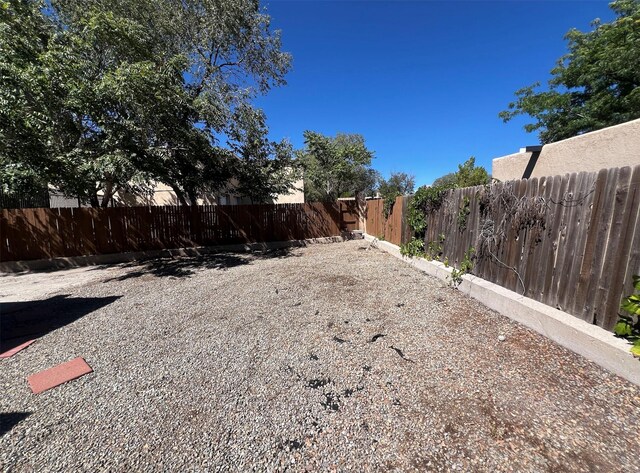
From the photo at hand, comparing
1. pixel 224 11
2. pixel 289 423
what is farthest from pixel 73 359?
pixel 224 11

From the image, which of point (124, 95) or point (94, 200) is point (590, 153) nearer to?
point (124, 95)

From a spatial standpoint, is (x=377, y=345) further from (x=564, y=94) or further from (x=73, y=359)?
(x=564, y=94)

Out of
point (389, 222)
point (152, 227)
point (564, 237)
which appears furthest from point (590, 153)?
point (152, 227)

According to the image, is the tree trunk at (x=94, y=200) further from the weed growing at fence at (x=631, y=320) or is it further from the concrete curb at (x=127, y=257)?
the weed growing at fence at (x=631, y=320)

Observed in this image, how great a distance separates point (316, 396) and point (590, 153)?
5380mm

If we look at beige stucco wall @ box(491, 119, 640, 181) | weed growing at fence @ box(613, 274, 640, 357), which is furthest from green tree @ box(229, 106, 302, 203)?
weed growing at fence @ box(613, 274, 640, 357)

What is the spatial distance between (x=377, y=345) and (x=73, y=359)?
3.39 m

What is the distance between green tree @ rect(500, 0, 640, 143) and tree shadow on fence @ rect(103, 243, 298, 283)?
1245cm

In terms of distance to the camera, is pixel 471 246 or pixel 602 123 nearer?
pixel 471 246

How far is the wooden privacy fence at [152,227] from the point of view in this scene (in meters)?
7.52

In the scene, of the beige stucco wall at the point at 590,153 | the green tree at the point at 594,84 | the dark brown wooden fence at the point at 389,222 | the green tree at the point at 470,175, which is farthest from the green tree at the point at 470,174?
the beige stucco wall at the point at 590,153

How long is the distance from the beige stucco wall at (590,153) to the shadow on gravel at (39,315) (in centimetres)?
820

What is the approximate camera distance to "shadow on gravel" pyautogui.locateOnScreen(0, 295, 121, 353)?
364 cm

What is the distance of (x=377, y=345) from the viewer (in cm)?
315
